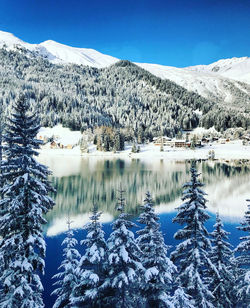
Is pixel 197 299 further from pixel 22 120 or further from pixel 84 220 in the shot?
pixel 84 220

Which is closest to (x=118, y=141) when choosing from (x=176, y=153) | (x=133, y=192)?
(x=176, y=153)

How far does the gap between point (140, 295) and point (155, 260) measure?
1815mm

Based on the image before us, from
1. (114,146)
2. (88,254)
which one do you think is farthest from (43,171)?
(114,146)

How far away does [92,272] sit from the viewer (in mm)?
11953

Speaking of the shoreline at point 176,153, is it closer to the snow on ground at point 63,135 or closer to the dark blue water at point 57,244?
the snow on ground at point 63,135

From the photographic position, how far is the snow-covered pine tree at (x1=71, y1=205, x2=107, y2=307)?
1160 cm

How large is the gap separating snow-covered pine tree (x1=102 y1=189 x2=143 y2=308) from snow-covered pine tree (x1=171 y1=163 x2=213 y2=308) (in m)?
5.23

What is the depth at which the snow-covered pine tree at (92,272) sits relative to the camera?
11602mm

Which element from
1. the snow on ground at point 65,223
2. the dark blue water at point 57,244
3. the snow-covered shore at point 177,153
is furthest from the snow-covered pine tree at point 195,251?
the snow-covered shore at point 177,153

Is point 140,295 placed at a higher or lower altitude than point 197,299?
higher

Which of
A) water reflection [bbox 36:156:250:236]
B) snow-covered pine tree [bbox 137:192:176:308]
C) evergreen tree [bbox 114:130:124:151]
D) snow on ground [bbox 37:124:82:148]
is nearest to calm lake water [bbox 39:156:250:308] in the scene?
water reflection [bbox 36:156:250:236]

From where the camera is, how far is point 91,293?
1145 cm

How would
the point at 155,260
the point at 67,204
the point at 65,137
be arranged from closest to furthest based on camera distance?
the point at 155,260
the point at 67,204
the point at 65,137

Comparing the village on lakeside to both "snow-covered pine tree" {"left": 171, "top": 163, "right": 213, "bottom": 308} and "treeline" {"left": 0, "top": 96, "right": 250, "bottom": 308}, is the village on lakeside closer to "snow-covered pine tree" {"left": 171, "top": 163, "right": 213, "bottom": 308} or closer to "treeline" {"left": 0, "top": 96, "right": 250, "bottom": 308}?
"treeline" {"left": 0, "top": 96, "right": 250, "bottom": 308}
